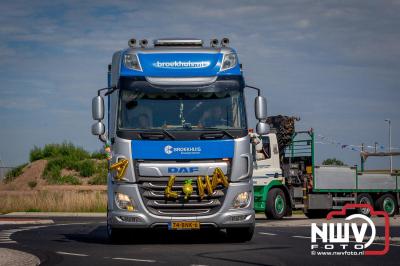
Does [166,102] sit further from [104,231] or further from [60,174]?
[60,174]

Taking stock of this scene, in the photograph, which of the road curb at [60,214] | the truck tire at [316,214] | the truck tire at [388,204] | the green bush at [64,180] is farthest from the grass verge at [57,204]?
the green bush at [64,180]

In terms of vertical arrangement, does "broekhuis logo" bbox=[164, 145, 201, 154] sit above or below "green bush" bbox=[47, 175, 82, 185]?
above

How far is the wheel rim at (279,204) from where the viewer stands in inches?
1150

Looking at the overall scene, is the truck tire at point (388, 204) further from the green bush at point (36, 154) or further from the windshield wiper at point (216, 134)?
the green bush at point (36, 154)

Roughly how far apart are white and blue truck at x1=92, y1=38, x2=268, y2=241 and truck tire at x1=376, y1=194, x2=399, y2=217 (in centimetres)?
1570

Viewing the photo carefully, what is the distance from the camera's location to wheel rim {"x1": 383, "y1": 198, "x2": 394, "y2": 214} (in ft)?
108

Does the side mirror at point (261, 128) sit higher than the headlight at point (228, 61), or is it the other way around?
the headlight at point (228, 61)

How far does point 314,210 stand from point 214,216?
Answer: 15306mm

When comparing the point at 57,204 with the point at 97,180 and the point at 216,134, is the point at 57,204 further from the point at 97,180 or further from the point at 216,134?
the point at 216,134

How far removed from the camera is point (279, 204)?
29328 millimetres

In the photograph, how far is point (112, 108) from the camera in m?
18.1

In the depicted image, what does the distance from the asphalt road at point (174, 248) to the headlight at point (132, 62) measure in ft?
12.1

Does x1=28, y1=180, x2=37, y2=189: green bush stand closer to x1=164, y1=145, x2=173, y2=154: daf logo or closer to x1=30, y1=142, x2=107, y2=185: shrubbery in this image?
x1=30, y1=142, x2=107, y2=185: shrubbery

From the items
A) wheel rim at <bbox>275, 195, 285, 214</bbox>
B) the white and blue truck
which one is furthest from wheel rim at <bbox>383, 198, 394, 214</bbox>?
the white and blue truck
